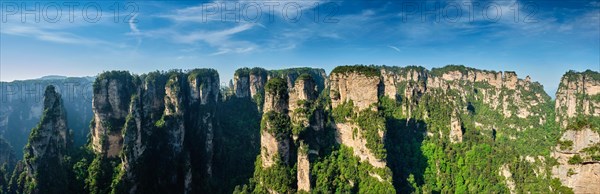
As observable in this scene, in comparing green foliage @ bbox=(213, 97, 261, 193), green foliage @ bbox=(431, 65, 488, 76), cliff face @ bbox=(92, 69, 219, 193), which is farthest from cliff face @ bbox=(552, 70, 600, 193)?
green foliage @ bbox=(431, 65, 488, 76)

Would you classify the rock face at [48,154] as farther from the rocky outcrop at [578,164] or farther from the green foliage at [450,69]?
the green foliage at [450,69]

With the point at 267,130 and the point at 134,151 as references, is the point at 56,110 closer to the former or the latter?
the point at 134,151

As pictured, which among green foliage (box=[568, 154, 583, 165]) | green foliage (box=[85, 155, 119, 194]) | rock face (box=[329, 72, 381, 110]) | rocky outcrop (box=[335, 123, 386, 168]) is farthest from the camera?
green foliage (box=[85, 155, 119, 194])

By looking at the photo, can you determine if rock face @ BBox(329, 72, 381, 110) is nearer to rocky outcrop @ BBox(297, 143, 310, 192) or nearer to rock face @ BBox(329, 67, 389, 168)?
rock face @ BBox(329, 67, 389, 168)

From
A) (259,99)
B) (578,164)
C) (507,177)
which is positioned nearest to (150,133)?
(259,99)

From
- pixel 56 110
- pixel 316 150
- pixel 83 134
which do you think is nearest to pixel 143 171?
pixel 56 110

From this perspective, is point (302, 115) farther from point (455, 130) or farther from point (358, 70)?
point (455, 130)
